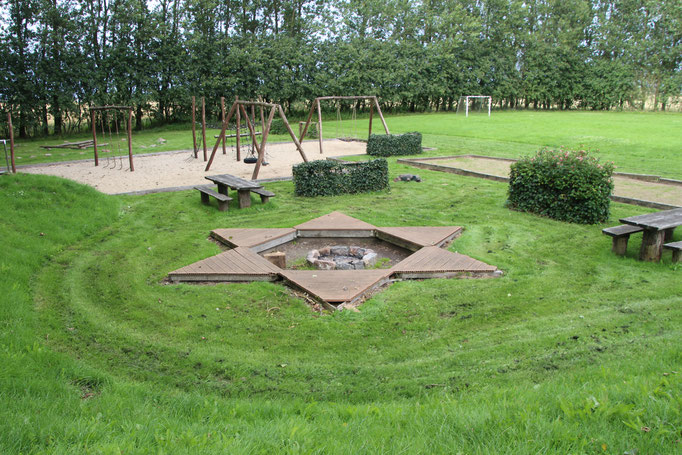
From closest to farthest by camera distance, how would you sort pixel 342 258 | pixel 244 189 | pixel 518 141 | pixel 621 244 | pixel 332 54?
pixel 621 244 < pixel 342 258 < pixel 244 189 < pixel 518 141 < pixel 332 54

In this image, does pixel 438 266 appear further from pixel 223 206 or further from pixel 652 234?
pixel 223 206

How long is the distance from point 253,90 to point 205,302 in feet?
91.3

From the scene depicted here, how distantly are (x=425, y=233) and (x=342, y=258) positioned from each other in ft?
4.75

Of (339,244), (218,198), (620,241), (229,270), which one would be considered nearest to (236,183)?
(218,198)

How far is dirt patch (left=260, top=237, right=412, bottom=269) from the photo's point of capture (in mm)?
6617

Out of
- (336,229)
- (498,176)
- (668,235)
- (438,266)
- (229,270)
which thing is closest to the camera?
(229,270)

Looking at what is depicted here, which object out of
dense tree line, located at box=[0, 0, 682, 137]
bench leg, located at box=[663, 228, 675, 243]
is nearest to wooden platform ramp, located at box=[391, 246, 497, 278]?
bench leg, located at box=[663, 228, 675, 243]

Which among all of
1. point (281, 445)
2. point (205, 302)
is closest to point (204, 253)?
point (205, 302)

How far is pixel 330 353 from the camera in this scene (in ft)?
13.7

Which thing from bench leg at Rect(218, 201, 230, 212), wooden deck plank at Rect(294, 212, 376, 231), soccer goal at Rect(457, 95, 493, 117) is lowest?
wooden deck plank at Rect(294, 212, 376, 231)

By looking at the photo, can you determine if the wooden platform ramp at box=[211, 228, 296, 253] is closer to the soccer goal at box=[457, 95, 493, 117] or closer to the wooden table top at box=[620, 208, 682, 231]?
the wooden table top at box=[620, 208, 682, 231]

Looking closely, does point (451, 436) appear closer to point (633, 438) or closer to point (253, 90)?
point (633, 438)

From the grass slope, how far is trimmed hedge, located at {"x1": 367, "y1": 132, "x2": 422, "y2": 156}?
890 cm

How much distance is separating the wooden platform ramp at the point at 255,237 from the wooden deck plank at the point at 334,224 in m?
0.32
